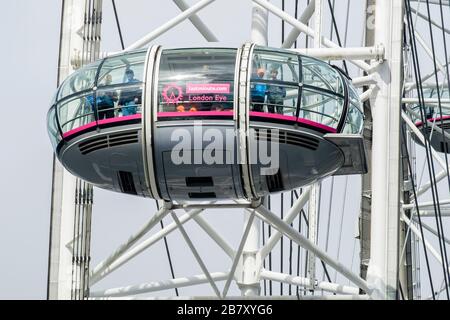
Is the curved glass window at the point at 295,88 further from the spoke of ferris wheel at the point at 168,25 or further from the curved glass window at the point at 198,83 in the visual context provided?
the spoke of ferris wheel at the point at 168,25

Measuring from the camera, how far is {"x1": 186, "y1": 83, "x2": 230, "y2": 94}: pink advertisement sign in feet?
106

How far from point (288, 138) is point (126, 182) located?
2478 mm

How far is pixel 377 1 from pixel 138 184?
282 inches

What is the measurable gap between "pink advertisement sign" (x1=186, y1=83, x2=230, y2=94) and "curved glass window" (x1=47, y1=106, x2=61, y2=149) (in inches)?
89.1

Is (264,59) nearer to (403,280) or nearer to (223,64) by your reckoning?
(223,64)

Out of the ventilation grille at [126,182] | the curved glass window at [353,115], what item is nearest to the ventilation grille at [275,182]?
the curved glass window at [353,115]

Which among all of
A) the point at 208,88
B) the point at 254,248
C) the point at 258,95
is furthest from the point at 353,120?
the point at 254,248

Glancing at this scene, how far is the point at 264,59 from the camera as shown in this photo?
108 ft

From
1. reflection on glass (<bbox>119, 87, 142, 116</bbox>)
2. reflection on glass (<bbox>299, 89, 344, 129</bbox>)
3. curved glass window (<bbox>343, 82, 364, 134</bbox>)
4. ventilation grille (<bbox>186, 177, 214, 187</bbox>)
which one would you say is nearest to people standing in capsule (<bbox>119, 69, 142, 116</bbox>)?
reflection on glass (<bbox>119, 87, 142, 116</bbox>)

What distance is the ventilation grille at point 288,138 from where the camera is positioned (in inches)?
1268

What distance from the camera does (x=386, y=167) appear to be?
37.3 m

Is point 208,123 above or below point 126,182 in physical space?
above

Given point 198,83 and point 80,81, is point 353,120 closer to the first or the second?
point 198,83

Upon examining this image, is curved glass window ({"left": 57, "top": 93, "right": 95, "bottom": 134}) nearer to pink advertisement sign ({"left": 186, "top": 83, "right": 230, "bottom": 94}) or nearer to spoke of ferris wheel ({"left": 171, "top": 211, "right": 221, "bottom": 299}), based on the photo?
pink advertisement sign ({"left": 186, "top": 83, "right": 230, "bottom": 94})
